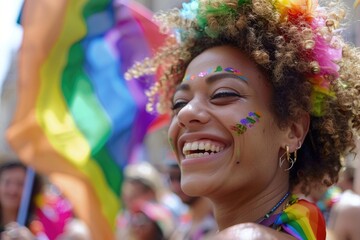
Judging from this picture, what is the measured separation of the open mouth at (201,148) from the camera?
299 centimetres

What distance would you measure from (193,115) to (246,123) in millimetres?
207

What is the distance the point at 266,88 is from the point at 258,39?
20cm

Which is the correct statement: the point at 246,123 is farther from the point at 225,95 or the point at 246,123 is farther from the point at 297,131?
the point at 297,131

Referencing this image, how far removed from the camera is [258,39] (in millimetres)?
3107

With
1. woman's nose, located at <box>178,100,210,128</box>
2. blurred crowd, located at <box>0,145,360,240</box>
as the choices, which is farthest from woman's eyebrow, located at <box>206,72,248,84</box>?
blurred crowd, located at <box>0,145,360,240</box>

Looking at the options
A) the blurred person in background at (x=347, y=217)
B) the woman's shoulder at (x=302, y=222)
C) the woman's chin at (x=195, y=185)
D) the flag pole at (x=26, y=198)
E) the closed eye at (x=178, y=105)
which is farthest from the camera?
the flag pole at (x=26, y=198)

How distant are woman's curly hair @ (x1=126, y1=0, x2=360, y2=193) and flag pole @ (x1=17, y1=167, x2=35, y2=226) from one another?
9.27ft

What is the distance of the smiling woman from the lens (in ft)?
9.78

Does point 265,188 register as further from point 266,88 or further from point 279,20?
point 279,20

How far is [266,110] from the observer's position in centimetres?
306

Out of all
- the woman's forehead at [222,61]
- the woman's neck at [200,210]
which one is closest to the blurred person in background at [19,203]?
the woman's neck at [200,210]

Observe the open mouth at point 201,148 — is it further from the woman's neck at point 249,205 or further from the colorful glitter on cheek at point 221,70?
the colorful glitter on cheek at point 221,70

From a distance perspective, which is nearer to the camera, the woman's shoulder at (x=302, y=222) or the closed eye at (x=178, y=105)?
the woman's shoulder at (x=302, y=222)

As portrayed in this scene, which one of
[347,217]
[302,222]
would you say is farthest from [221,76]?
[347,217]
